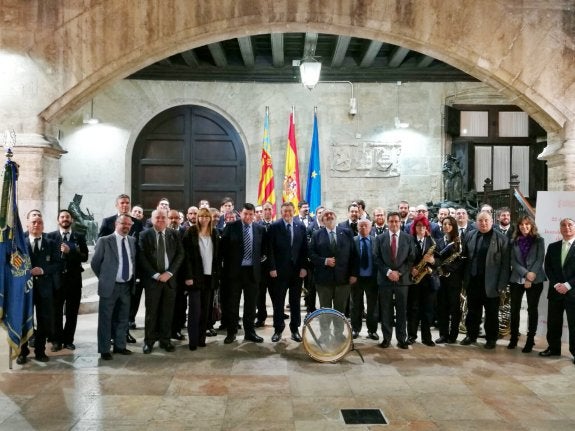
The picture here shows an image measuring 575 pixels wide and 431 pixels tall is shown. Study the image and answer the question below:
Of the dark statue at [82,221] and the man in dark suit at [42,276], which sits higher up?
the dark statue at [82,221]

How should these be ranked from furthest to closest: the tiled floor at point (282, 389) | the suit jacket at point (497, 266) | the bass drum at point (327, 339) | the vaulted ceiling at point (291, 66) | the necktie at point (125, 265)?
the vaulted ceiling at point (291, 66) → the suit jacket at point (497, 266) → the necktie at point (125, 265) → the bass drum at point (327, 339) → the tiled floor at point (282, 389)

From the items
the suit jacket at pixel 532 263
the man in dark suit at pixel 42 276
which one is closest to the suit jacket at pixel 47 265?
the man in dark suit at pixel 42 276

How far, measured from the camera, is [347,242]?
5.94m

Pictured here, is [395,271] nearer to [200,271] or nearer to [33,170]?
[200,271]

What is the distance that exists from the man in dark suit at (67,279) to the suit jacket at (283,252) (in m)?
2.05

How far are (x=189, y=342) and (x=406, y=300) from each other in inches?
95.1

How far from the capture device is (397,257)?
5.75 m

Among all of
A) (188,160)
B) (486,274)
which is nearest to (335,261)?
(486,274)

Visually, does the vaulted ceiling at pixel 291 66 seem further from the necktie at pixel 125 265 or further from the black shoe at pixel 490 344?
the black shoe at pixel 490 344

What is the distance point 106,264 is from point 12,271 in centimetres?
85

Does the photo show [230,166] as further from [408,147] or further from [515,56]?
[515,56]

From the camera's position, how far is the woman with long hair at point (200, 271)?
567cm

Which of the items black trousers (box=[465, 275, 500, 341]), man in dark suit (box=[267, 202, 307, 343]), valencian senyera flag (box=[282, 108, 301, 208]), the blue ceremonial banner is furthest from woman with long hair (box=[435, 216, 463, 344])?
valencian senyera flag (box=[282, 108, 301, 208])

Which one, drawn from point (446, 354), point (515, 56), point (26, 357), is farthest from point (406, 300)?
point (26, 357)
